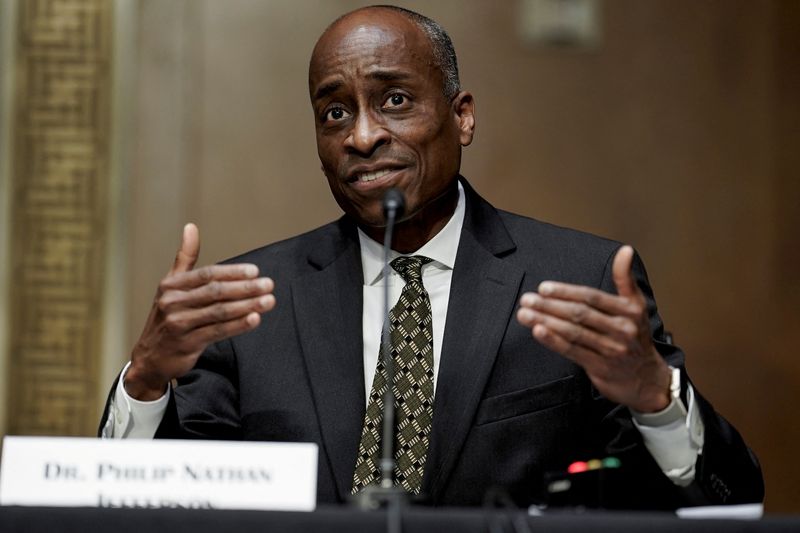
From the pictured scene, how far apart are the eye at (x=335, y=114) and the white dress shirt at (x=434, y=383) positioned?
27 centimetres

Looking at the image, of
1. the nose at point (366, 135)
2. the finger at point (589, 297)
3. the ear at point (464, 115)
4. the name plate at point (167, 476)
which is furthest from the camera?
the ear at point (464, 115)

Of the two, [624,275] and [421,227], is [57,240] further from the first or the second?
[624,275]

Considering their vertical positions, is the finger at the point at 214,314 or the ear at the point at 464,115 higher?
the ear at the point at 464,115

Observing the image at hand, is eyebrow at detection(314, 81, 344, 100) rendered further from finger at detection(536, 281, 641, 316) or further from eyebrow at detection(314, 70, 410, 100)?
finger at detection(536, 281, 641, 316)

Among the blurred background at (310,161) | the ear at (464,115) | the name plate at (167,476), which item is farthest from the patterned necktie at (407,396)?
the blurred background at (310,161)

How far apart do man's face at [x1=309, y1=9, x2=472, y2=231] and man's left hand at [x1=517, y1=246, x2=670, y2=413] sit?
0.63 meters

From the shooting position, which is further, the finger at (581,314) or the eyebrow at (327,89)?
the eyebrow at (327,89)

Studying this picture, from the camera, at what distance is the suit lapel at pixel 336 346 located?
7.24 feet

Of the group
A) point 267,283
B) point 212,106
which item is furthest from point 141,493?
point 212,106

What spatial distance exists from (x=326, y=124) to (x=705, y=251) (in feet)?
6.35

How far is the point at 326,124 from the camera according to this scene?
7.93 ft

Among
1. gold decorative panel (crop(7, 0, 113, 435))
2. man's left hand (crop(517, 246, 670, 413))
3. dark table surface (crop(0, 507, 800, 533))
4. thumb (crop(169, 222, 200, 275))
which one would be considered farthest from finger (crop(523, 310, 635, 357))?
gold decorative panel (crop(7, 0, 113, 435))

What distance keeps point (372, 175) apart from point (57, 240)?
6.31 feet

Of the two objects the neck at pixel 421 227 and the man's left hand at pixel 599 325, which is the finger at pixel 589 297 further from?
the neck at pixel 421 227
